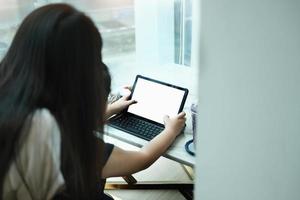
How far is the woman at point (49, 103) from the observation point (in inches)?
33.1

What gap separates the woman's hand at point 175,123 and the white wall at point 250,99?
656mm

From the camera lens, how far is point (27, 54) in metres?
0.87

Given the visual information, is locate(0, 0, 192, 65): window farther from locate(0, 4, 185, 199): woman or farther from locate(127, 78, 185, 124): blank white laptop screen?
locate(0, 4, 185, 199): woman

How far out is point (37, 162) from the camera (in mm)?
853

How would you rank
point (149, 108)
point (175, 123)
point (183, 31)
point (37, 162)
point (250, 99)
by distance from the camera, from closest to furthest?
point (250, 99) → point (37, 162) → point (175, 123) → point (149, 108) → point (183, 31)

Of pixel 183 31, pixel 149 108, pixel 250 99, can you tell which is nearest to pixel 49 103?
pixel 250 99

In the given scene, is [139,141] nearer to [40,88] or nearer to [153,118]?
[153,118]

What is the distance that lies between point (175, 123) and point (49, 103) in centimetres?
55

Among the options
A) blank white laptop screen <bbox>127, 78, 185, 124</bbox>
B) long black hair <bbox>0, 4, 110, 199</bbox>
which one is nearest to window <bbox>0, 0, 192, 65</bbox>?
blank white laptop screen <bbox>127, 78, 185, 124</bbox>

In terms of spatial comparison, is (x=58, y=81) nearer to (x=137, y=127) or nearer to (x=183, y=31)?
(x=137, y=127)

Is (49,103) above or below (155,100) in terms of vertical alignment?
above

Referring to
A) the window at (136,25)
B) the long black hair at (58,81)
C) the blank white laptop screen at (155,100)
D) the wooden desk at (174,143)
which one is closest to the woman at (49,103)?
the long black hair at (58,81)

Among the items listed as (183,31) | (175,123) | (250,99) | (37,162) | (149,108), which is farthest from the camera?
(183,31)

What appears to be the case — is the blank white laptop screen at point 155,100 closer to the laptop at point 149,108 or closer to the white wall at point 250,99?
the laptop at point 149,108
